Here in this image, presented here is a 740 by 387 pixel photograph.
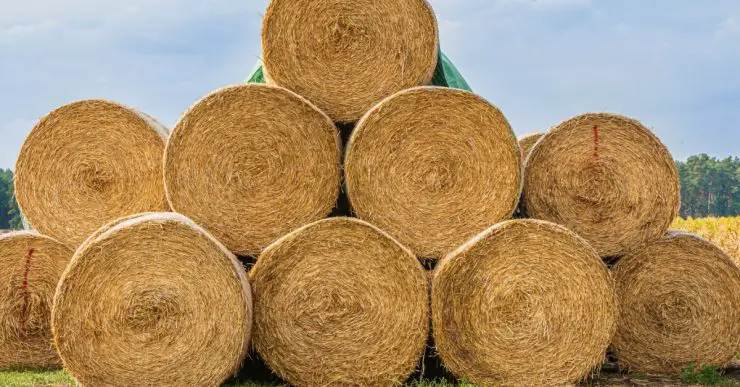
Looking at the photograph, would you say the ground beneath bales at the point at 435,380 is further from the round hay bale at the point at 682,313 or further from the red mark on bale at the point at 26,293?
the red mark on bale at the point at 26,293

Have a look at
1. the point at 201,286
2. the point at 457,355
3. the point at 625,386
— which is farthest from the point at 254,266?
the point at 625,386

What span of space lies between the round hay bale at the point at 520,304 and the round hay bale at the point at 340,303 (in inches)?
9.4

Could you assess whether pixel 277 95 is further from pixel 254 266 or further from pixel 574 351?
pixel 574 351

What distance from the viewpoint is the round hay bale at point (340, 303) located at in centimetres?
543

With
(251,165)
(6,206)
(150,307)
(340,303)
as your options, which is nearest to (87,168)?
(251,165)

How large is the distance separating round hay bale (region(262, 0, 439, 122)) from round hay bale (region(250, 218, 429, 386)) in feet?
3.67

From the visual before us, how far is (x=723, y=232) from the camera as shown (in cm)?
1210

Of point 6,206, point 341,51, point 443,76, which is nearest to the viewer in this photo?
point 341,51

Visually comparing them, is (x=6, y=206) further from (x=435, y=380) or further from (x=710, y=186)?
(x=435, y=380)

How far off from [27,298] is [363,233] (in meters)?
3.19

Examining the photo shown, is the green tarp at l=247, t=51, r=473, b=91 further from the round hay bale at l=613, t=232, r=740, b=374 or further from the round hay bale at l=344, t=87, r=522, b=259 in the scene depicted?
the round hay bale at l=613, t=232, r=740, b=374

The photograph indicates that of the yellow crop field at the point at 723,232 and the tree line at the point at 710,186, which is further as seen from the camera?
the tree line at the point at 710,186

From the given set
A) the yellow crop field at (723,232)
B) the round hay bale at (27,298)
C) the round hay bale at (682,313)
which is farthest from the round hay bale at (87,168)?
the yellow crop field at (723,232)

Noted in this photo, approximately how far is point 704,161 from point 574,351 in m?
75.2
